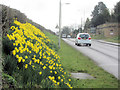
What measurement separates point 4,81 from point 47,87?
3.44 feet

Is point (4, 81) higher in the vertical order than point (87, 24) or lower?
lower

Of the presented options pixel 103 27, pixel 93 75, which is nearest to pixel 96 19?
pixel 103 27

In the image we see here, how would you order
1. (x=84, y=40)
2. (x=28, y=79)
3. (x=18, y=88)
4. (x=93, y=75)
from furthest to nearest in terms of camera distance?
(x=84, y=40)
(x=93, y=75)
(x=28, y=79)
(x=18, y=88)

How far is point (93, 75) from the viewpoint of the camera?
26.1 ft

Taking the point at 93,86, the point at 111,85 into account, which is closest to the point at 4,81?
the point at 93,86

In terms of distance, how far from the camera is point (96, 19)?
72250 millimetres

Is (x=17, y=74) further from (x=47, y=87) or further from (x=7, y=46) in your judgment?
(x=7, y=46)

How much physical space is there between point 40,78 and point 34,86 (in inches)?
21.1

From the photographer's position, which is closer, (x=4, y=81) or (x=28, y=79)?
(x=4, y=81)

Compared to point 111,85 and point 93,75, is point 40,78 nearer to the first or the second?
point 111,85

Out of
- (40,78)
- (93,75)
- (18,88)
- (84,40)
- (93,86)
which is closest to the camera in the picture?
(18,88)

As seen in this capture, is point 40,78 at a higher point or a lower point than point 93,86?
higher

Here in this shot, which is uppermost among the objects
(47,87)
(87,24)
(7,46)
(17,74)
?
(87,24)

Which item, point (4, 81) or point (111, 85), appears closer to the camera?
point (4, 81)
